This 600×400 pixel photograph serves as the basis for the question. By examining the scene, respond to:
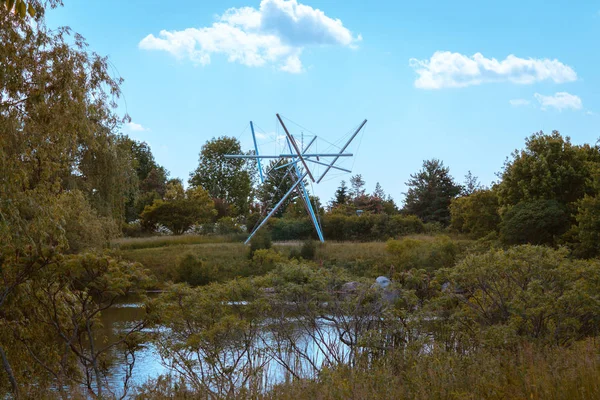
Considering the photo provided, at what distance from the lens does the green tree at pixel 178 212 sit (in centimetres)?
4519

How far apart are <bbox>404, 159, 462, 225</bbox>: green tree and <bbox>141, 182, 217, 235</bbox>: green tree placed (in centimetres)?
1544

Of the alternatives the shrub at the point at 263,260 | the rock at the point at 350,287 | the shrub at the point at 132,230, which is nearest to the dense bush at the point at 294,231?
the shrub at the point at 263,260

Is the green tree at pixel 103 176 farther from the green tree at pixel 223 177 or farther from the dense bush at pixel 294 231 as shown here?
the green tree at pixel 223 177

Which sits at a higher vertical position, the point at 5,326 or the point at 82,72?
the point at 82,72

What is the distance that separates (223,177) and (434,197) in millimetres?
18724

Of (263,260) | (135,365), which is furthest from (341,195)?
(135,365)

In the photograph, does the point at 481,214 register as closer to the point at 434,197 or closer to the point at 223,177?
the point at 434,197

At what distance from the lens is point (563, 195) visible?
3247cm

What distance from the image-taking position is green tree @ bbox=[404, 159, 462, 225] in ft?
165

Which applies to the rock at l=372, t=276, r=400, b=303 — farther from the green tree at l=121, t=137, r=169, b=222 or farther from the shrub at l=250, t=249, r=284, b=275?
the green tree at l=121, t=137, r=169, b=222

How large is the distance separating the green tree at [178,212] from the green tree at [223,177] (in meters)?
10.9

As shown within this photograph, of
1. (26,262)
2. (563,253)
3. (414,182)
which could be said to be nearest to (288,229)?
(414,182)

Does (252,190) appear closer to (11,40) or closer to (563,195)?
(563,195)

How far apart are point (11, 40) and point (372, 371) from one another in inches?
214
